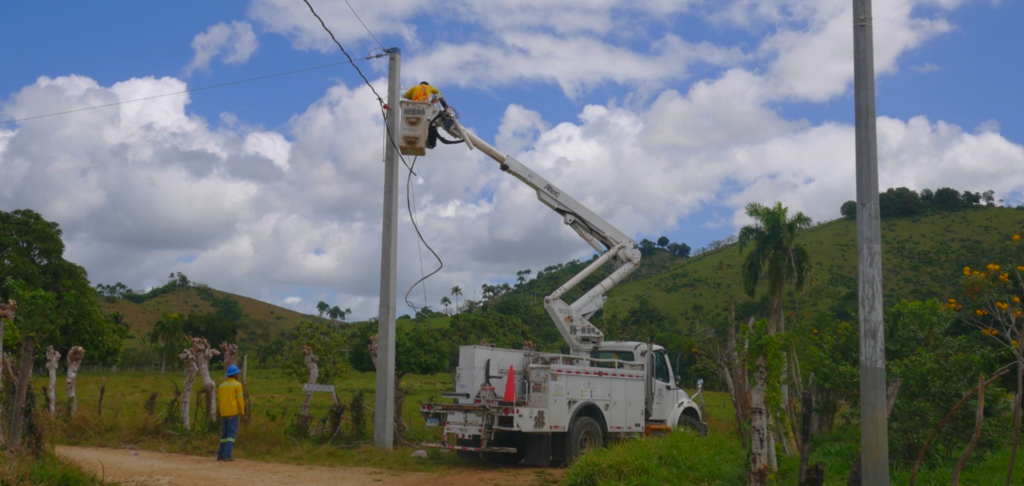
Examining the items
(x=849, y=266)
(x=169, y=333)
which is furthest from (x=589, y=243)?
(x=849, y=266)

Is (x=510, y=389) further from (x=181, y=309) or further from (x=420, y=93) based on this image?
(x=181, y=309)

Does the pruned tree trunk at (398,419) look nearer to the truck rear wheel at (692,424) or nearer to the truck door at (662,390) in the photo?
the truck door at (662,390)

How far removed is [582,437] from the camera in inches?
594

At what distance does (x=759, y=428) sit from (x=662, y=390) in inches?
326

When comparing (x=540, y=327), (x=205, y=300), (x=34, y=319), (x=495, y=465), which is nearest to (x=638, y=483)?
(x=495, y=465)

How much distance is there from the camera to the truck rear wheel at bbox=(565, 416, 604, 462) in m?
14.8

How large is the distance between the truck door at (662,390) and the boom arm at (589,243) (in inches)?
52.9

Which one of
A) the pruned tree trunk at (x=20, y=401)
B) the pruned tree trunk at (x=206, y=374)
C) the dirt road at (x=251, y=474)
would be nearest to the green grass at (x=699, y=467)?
the dirt road at (x=251, y=474)

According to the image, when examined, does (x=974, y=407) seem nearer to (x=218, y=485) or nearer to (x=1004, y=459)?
(x=1004, y=459)

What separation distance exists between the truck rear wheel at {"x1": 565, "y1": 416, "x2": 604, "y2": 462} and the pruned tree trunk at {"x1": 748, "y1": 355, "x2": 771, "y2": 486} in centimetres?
549

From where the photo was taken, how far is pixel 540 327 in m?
60.5

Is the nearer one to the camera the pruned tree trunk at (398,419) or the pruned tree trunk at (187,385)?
the pruned tree trunk at (398,419)

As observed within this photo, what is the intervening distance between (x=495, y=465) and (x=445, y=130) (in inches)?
271

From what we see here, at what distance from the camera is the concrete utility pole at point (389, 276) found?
1622 cm
